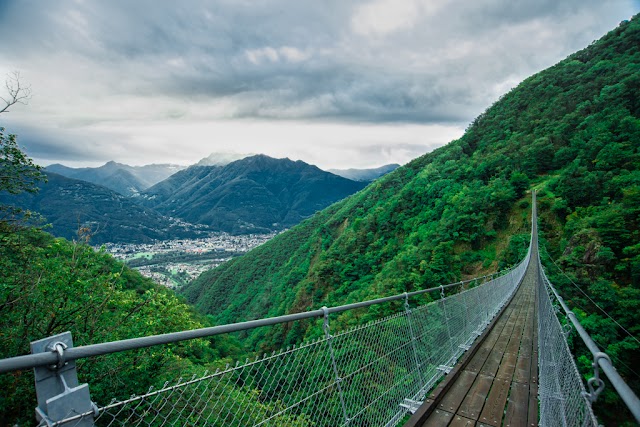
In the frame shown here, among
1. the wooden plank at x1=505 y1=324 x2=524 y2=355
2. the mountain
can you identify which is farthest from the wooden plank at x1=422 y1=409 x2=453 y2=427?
the mountain

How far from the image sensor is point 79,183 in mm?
191750

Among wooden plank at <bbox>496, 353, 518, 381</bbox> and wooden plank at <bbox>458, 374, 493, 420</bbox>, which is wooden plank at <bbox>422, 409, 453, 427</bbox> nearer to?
wooden plank at <bbox>458, 374, 493, 420</bbox>

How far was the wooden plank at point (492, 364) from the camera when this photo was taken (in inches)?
207

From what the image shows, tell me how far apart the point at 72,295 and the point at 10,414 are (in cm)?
347

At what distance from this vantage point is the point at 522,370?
17.6 feet

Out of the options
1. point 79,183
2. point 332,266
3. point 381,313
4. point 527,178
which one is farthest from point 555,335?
point 79,183

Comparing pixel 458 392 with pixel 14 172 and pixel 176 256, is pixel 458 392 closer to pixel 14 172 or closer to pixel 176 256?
pixel 14 172

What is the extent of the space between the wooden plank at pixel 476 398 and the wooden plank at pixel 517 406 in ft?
1.01

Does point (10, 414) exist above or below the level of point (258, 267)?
above

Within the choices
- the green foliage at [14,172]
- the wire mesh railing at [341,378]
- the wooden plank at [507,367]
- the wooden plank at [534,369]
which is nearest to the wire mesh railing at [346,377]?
the wire mesh railing at [341,378]

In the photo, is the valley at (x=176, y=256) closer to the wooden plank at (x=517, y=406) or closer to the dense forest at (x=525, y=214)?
the dense forest at (x=525, y=214)

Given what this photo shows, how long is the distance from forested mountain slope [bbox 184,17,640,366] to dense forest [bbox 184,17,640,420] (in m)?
0.13

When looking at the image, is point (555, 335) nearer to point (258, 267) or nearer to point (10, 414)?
point (10, 414)

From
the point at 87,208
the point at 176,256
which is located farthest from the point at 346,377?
the point at 87,208
